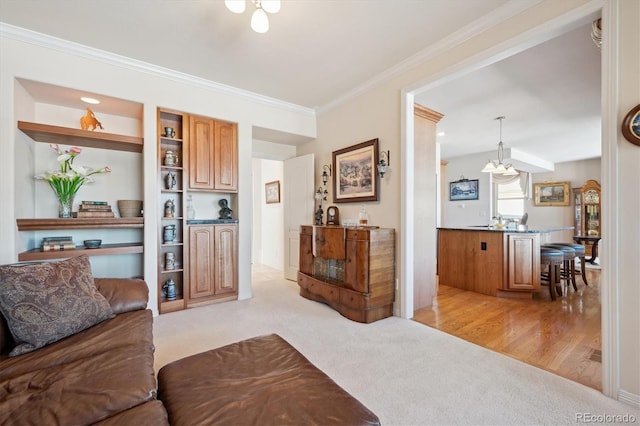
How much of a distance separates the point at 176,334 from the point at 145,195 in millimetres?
1535

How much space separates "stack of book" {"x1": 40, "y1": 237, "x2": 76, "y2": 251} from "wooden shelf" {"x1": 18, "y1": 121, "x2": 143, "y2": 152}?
1.05 m

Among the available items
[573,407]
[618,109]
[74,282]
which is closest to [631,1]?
[618,109]

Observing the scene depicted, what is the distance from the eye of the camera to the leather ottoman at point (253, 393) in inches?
36.6

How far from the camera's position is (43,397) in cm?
98

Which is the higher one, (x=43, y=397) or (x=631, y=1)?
(x=631, y=1)

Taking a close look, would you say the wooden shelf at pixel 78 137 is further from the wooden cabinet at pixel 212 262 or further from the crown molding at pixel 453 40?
the crown molding at pixel 453 40

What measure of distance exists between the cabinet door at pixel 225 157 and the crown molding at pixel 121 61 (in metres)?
0.45

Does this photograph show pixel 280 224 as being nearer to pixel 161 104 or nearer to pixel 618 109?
pixel 161 104

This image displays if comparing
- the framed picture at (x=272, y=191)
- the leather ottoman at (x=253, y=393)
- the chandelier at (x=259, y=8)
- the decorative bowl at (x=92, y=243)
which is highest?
the chandelier at (x=259, y=8)

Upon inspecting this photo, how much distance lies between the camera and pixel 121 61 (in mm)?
2854

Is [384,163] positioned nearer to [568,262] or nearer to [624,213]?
[624,213]

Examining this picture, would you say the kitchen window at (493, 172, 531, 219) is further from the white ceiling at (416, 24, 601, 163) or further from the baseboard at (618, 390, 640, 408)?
the baseboard at (618, 390, 640, 408)

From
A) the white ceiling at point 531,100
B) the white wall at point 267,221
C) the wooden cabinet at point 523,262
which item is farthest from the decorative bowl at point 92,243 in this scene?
the wooden cabinet at point 523,262

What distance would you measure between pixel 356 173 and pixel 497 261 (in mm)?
2264
